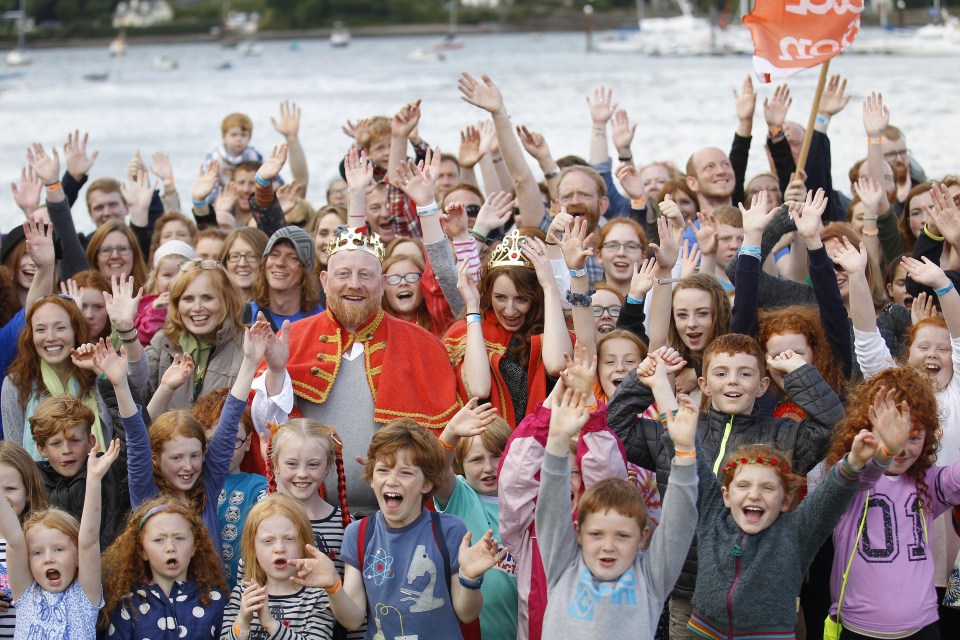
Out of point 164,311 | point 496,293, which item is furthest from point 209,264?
point 496,293

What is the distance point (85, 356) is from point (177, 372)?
1.48ft

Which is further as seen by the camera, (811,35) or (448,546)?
(811,35)

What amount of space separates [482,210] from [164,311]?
200 centimetres

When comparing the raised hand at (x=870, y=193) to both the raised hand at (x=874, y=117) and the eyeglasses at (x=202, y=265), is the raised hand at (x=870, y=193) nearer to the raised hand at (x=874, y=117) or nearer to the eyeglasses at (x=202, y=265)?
the raised hand at (x=874, y=117)

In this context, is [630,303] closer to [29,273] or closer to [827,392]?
[827,392]

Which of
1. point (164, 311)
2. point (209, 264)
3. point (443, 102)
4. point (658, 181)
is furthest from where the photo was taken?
point (443, 102)

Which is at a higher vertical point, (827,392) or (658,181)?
(658,181)

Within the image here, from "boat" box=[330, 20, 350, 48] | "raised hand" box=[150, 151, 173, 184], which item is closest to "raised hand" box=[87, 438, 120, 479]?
"raised hand" box=[150, 151, 173, 184]

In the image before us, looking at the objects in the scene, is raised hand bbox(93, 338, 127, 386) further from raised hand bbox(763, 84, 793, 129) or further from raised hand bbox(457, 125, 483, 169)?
raised hand bbox(763, 84, 793, 129)

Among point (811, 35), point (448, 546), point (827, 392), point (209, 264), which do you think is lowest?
point (448, 546)

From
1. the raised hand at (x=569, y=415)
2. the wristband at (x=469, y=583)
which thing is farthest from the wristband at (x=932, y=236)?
the wristband at (x=469, y=583)

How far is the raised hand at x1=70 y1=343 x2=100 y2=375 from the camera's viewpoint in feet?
20.2

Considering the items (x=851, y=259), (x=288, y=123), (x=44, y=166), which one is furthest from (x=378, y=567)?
(x=288, y=123)

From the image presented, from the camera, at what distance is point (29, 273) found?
326 inches
